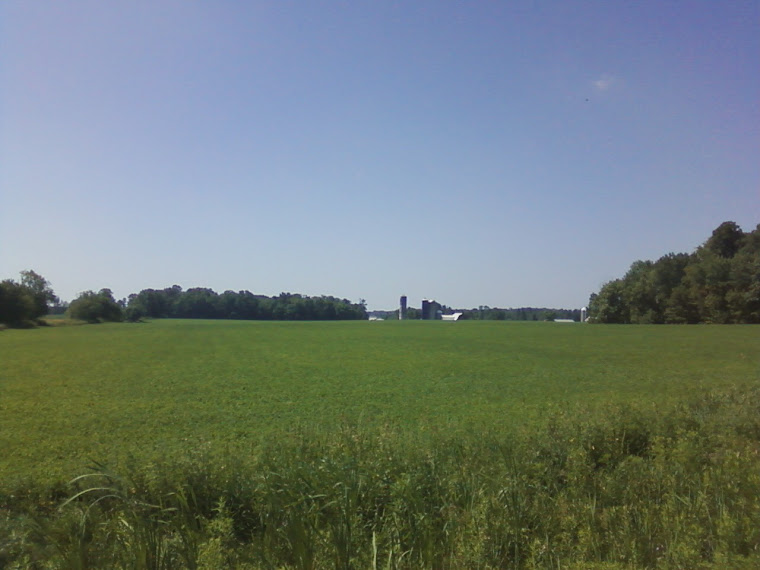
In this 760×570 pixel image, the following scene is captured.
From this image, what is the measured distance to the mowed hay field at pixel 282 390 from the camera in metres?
10.4

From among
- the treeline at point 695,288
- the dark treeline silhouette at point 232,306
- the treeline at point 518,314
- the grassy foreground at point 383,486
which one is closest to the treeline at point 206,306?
the dark treeline silhouette at point 232,306

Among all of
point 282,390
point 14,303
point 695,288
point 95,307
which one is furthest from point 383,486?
point 95,307

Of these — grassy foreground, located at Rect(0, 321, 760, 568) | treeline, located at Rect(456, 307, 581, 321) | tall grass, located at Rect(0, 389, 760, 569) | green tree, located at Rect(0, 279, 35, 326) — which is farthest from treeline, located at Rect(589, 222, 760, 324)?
green tree, located at Rect(0, 279, 35, 326)

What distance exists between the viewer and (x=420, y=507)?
567cm

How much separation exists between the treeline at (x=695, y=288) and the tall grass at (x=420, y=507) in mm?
58431

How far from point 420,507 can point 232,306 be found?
120 meters

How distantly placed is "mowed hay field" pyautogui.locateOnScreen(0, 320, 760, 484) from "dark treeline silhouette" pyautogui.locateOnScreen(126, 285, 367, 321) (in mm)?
85715

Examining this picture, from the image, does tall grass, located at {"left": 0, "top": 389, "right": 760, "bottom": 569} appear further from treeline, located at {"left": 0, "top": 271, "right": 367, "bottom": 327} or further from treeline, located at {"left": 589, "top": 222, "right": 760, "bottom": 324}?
treeline, located at {"left": 0, "top": 271, "right": 367, "bottom": 327}

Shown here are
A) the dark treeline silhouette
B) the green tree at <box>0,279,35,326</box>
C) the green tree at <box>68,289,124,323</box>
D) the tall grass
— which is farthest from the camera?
the dark treeline silhouette

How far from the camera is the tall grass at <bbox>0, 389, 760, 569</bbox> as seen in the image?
4.56 metres

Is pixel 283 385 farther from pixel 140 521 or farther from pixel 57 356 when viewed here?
pixel 57 356

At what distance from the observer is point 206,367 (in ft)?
80.7

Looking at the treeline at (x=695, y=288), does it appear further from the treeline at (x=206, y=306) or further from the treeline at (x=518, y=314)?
the treeline at (x=206, y=306)

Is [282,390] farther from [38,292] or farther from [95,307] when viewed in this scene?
[95,307]
